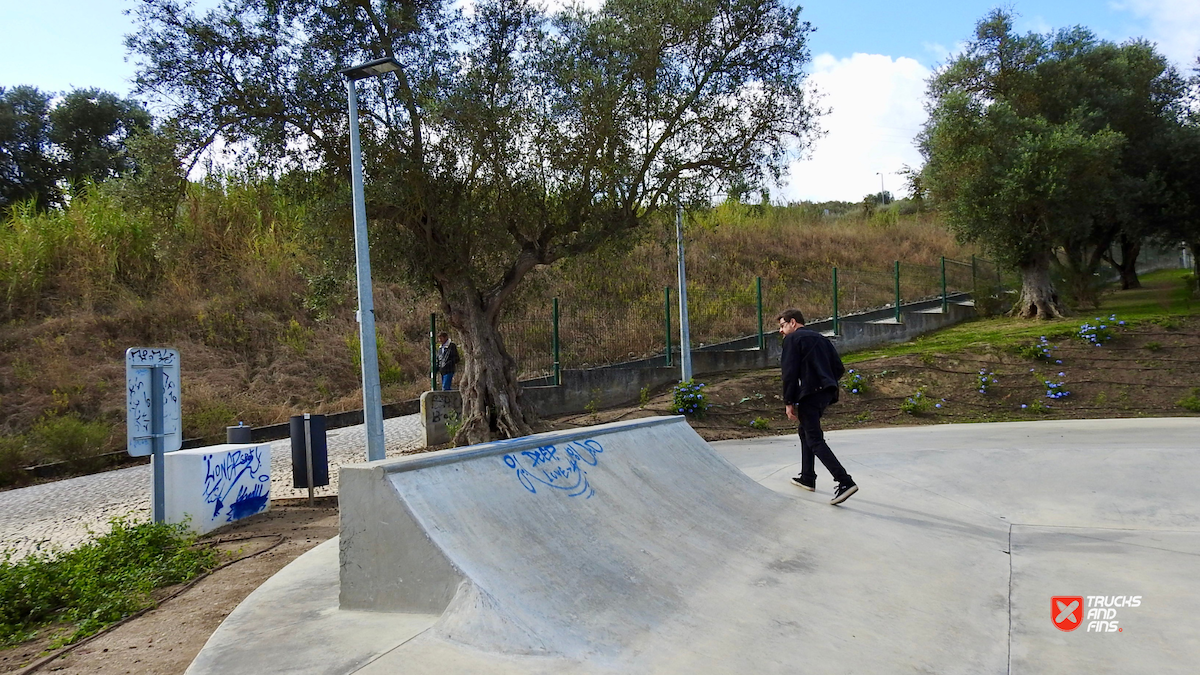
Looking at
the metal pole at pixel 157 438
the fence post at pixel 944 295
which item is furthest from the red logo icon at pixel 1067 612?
the fence post at pixel 944 295

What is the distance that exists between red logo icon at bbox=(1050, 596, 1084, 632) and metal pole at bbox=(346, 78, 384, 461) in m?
7.89

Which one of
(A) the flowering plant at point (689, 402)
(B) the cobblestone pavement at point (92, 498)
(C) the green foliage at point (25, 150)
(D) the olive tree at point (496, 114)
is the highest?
(C) the green foliage at point (25, 150)

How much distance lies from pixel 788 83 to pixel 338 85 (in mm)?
7345

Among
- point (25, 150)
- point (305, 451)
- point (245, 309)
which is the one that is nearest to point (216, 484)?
point (305, 451)

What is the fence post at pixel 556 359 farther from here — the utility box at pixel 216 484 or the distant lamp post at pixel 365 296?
the utility box at pixel 216 484

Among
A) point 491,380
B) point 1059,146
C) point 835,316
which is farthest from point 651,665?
point 1059,146

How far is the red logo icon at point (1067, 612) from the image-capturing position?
435cm

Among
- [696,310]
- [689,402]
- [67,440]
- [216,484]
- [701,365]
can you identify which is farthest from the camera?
[696,310]

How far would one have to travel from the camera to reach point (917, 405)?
1376 cm

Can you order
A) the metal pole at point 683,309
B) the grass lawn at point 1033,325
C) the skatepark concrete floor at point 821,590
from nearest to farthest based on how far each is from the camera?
the skatepark concrete floor at point 821,590 < the metal pole at point 683,309 < the grass lawn at point 1033,325

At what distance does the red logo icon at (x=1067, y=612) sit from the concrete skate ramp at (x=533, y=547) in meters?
1.54

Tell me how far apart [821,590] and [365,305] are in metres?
7.57

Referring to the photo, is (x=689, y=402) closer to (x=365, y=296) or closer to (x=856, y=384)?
(x=856, y=384)

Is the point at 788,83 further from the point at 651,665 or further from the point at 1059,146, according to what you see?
the point at 651,665
